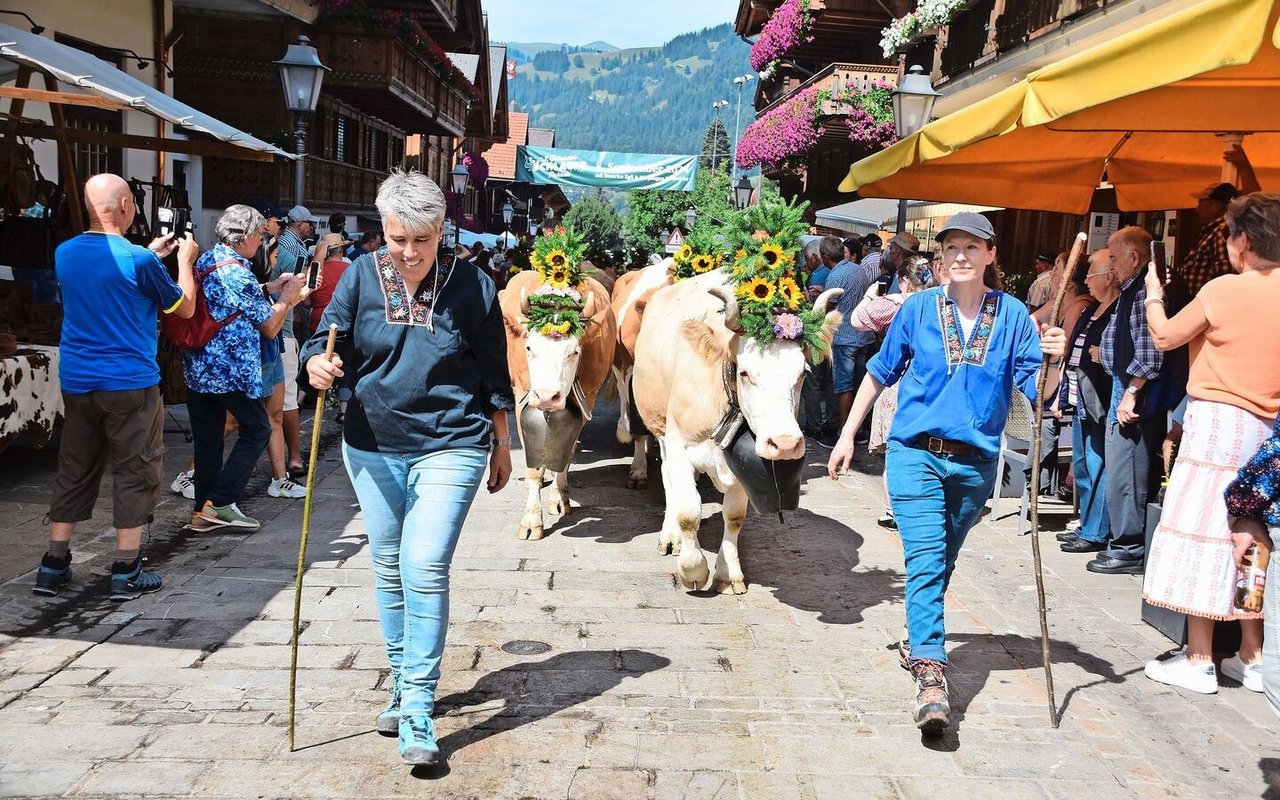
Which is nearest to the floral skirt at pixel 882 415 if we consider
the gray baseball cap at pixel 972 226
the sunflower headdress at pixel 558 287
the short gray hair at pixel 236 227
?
the sunflower headdress at pixel 558 287

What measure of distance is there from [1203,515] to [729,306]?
2415 millimetres

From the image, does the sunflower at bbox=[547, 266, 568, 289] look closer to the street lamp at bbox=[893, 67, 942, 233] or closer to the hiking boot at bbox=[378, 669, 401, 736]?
the hiking boot at bbox=[378, 669, 401, 736]

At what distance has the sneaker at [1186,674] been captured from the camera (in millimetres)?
5094

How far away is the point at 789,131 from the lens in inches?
1097

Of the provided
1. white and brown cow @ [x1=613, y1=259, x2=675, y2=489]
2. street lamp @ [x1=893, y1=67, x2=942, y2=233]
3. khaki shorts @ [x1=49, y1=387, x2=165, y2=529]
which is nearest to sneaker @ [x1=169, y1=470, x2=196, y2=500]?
khaki shorts @ [x1=49, y1=387, x2=165, y2=529]

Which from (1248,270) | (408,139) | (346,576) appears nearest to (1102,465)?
(1248,270)

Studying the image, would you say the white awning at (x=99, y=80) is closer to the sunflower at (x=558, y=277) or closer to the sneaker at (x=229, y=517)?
the sneaker at (x=229, y=517)

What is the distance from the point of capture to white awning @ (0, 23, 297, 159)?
7.50 m

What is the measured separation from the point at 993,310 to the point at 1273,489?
1.28 metres

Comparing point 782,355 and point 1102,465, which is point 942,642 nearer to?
point 782,355

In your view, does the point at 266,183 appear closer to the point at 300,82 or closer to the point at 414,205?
the point at 300,82

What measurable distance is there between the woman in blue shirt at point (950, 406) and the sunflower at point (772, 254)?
1065 mm

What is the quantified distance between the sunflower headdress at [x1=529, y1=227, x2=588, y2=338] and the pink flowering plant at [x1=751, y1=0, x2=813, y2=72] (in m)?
24.4

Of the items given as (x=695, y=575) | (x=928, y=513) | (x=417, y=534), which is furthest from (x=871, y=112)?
(x=417, y=534)
